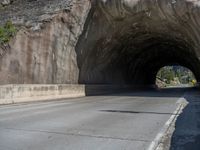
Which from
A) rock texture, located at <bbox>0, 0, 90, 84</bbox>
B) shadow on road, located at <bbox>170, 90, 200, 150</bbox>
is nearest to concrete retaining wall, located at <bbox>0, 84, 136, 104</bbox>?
rock texture, located at <bbox>0, 0, 90, 84</bbox>

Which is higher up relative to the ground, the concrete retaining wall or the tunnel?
the tunnel

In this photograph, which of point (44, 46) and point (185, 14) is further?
point (44, 46)

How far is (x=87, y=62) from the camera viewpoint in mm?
28891

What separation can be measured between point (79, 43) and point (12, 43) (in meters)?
5.11

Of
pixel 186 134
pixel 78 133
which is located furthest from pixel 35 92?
pixel 186 134

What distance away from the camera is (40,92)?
21.4 m

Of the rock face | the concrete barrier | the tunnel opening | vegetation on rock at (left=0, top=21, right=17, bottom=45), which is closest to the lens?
the concrete barrier

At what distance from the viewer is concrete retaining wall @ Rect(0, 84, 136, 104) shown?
60.2 feet

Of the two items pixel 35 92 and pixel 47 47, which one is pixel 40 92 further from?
pixel 47 47

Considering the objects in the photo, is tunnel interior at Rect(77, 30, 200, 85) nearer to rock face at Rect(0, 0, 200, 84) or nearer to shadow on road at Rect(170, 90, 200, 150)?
rock face at Rect(0, 0, 200, 84)

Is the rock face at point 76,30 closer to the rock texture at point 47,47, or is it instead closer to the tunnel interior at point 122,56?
the rock texture at point 47,47

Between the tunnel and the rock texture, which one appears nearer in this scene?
the tunnel

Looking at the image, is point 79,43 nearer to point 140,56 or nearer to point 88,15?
point 88,15

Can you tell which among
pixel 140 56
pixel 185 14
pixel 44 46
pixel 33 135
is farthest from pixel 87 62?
pixel 33 135
